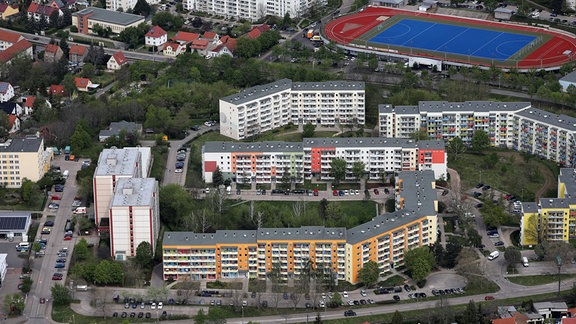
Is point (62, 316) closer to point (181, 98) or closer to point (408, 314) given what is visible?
point (408, 314)

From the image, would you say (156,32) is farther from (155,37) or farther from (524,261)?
(524,261)

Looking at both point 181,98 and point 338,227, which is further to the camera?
point 181,98

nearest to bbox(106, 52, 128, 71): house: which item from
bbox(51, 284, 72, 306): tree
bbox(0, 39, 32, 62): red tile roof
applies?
bbox(0, 39, 32, 62): red tile roof

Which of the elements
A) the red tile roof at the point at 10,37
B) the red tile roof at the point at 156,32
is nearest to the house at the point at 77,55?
the red tile roof at the point at 10,37

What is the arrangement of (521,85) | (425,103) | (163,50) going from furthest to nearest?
(163,50) < (521,85) < (425,103)

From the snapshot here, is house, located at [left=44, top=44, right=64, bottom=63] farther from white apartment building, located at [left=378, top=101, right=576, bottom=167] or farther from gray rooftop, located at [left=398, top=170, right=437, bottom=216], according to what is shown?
gray rooftop, located at [left=398, top=170, right=437, bottom=216]

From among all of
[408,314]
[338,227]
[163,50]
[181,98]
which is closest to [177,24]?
[163,50]
